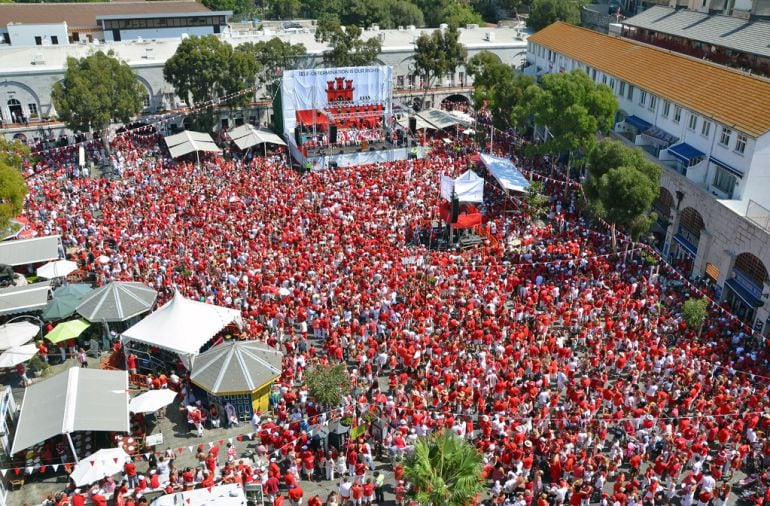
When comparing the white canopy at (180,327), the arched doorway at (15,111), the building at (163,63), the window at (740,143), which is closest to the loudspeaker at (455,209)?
the window at (740,143)

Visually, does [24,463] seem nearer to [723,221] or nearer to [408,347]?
[408,347]

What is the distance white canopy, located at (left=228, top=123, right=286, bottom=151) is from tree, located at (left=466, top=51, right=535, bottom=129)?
45.8 ft

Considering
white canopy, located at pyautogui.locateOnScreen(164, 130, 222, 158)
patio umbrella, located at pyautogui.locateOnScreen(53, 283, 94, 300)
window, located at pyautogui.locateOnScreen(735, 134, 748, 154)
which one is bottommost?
patio umbrella, located at pyautogui.locateOnScreen(53, 283, 94, 300)

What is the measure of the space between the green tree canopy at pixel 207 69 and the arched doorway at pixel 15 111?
10212 millimetres

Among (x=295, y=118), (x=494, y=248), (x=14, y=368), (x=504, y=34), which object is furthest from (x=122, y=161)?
(x=504, y=34)

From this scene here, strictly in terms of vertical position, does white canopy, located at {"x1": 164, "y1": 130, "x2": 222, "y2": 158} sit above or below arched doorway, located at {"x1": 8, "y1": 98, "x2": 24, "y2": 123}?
below

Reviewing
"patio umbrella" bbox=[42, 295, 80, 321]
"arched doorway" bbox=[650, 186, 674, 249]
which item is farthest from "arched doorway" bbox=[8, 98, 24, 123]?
"arched doorway" bbox=[650, 186, 674, 249]

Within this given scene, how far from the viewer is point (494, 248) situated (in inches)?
1048

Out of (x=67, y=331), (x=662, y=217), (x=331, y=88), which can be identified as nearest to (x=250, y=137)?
(x=331, y=88)

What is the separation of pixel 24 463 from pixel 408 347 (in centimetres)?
1095

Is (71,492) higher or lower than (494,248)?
lower

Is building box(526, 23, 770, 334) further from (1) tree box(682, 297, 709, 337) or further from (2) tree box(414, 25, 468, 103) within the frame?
(2) tree box(414, 25, 468, 103)

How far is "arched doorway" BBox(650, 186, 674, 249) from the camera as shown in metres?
29.6

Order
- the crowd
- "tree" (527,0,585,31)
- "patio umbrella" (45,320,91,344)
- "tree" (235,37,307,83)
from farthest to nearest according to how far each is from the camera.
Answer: "tree" (527,0,585,31)
"tree" (235,37,307,83)
"patio umbrella" (45,320,91,344)
the crowd
